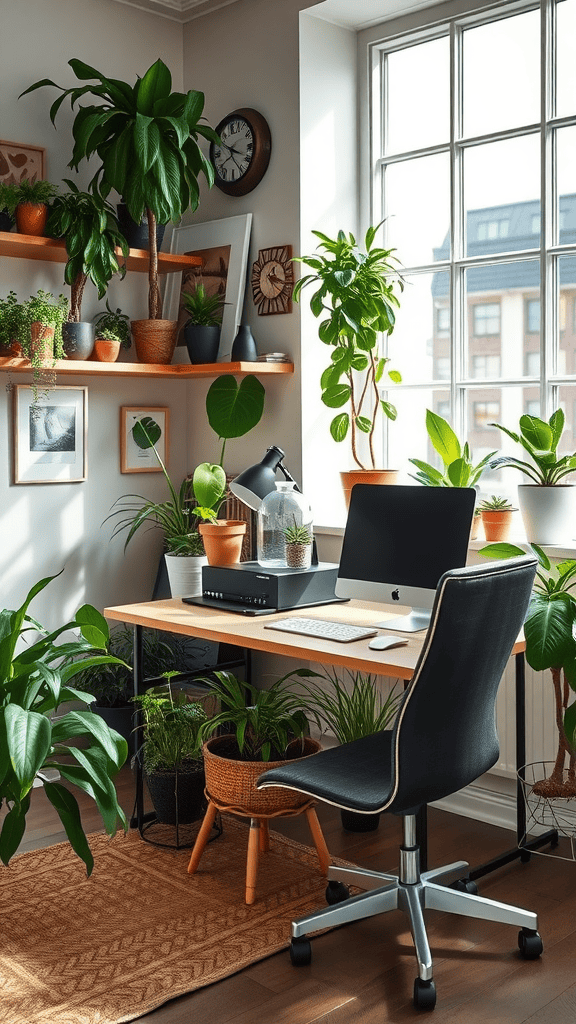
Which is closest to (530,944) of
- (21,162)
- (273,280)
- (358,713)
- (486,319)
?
(358,713)

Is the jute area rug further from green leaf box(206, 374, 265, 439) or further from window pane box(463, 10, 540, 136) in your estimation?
window pane box(463, 10, 540, 136)

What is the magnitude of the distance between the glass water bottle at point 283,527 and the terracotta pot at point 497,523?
1.93 ft

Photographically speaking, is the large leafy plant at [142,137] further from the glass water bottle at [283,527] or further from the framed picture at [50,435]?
the glass water bottle at [283,527]

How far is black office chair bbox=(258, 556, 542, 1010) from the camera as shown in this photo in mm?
2191

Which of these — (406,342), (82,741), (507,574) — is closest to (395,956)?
(507,574)

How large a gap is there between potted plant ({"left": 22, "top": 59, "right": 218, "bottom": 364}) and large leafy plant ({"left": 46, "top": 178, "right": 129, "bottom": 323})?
0.10 metres

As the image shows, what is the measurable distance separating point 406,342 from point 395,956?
7.54ft

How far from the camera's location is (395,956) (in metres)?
2.54

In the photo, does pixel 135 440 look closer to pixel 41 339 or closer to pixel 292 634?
pixel 41 339

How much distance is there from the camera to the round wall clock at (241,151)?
400 cm

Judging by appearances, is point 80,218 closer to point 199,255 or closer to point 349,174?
point 199,255

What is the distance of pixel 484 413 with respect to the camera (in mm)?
3762

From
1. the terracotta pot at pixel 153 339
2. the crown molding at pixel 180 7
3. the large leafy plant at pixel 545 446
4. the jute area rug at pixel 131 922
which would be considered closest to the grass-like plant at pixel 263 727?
the jute area rug at pixel 131 922

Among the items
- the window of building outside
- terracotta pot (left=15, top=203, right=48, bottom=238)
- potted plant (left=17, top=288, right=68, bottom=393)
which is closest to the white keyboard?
the window of building outside
